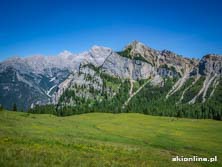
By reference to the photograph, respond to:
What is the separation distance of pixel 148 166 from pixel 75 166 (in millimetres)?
8638

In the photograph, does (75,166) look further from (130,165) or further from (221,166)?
(221,166)

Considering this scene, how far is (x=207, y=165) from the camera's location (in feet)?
128

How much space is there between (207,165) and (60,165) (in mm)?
24642

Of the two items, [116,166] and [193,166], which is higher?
[116,166]

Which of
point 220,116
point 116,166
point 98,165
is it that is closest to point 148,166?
point 116,166

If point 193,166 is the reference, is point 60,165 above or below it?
above

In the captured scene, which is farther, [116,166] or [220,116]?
[220,116]

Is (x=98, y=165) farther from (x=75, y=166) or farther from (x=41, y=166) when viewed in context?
(x=41, y=166)

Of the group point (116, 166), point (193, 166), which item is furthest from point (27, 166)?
point (193, 166)

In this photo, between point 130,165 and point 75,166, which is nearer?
point 75,166

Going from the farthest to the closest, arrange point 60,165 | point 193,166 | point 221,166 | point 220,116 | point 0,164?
1. point 220,116
2. point 221,166
3. point 193,166
4. point 60,165
5. point 0,164

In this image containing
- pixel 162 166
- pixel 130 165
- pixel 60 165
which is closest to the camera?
pixel 60 165

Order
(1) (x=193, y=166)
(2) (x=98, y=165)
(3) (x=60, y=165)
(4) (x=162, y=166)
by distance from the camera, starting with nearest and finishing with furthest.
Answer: (3) (x=60, y=165)
(2) (x=98, y=165)
(4) (x=162, y=166)
(1) (x=193, y=166)

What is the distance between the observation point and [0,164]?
19406 millimetres
